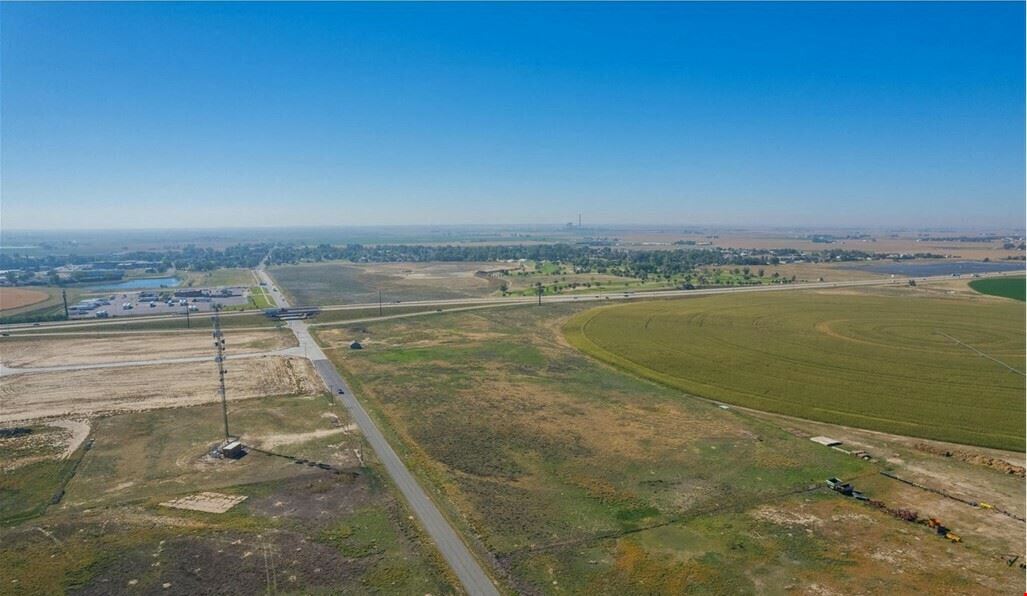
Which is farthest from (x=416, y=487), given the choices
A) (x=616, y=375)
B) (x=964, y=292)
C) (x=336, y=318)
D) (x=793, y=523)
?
(x=964, y=292)

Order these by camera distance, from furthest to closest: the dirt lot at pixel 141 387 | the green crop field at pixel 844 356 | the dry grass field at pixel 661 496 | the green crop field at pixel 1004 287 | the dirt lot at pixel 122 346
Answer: the green crop field at pixel 1004 287 → the dirt lot at pixel 122 346 → the dirt lot at pixel 141 387 → the green crop field at pixel 844 356 → the dry grass field at pixel 661 496

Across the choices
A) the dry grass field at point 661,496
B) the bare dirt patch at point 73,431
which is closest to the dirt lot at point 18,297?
the bare dirt patch at point 73,431

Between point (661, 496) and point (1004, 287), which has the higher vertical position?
point (1004, 287)

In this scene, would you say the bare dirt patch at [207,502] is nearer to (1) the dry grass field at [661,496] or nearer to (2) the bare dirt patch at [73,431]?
(1) the dry grass field at [661,496]

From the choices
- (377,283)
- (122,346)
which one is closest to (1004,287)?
(377,283)

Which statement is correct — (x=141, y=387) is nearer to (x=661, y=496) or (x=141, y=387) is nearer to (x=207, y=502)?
(x=207, y=502)

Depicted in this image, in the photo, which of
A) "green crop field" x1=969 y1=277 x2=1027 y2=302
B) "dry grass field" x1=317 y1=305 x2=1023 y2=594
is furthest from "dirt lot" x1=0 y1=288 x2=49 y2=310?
"green crop field" x1=969 y1=277 x2=1027 y2=302

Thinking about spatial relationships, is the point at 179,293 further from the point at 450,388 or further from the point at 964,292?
the point at 964,292
